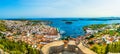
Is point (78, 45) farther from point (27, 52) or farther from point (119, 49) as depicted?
point (27, 52)

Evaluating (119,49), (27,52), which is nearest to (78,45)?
(119,49)

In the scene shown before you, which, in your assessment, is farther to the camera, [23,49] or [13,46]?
[13,46]

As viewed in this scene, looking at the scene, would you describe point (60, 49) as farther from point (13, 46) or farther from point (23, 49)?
point (13, 46)

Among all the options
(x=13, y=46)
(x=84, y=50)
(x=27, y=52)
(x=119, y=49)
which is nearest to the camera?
(x=84, y=50)

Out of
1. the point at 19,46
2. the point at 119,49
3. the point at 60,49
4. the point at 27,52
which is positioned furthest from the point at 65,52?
the point at 19,46

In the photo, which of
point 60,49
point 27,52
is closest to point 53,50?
point 60,49

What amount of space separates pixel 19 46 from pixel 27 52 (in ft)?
11.6

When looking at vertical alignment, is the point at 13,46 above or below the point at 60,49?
below

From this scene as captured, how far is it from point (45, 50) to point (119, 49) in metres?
18.4

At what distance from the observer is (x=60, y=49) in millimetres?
4559

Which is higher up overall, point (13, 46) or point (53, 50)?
point (53, 50)

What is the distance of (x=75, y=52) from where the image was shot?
4.52 meters

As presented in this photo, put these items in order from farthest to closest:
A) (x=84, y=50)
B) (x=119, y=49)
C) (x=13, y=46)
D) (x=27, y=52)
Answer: (x=13, y=46) → (x=27, y=52) → (x=119, y=49) → (x=84, y=50)

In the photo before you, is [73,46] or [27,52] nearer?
[73,46]
